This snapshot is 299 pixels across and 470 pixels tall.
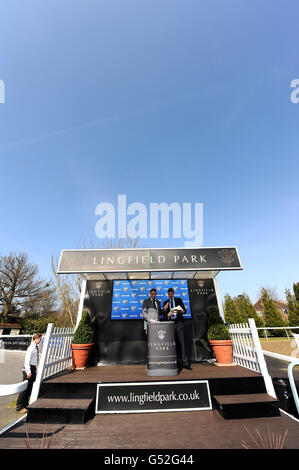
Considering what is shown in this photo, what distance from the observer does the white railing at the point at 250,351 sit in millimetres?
3621

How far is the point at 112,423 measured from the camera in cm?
293

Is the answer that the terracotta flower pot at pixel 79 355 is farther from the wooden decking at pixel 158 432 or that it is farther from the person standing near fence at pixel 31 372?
the wooden decking at pixel 158 432

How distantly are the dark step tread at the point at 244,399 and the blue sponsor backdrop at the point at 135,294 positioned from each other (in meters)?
2.74

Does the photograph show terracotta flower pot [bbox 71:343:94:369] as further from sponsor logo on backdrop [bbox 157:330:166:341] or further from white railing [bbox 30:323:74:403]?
sponsor logo on backdrop [bbox 157:330:166:341]

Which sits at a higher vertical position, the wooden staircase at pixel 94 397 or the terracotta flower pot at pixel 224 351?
the terracotta flower pot at pixel 224 351

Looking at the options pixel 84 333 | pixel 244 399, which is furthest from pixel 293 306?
pixel 84 333

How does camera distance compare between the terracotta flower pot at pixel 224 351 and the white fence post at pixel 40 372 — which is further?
the terracotta flower pot at pixel 224 351

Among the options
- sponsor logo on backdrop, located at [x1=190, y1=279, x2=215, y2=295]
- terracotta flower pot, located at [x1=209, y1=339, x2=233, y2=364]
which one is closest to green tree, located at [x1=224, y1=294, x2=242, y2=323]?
sponsor logo on backdrop, located at [x1=190, y1=279, x2=215, y2=295]

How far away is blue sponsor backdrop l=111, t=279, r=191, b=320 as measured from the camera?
20.1 feet

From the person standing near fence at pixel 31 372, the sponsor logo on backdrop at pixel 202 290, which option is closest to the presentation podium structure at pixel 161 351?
the sponsor logo on backdrop at pixel 202 290
